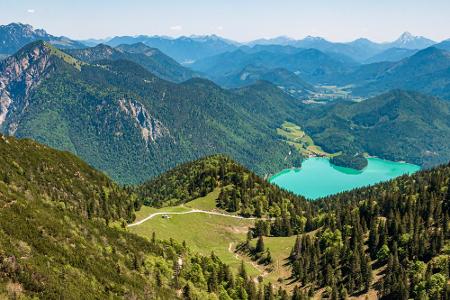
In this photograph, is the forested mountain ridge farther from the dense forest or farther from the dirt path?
the dense forest

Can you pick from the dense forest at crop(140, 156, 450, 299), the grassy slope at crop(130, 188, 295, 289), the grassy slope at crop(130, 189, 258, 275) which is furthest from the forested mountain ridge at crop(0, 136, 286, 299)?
the dense forest at crop(140, 156, 450, 299)

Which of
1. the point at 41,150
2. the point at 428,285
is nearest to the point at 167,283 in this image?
the point at 428,285

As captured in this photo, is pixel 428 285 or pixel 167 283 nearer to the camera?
pixel 167 283

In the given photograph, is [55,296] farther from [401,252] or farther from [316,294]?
[401,252]

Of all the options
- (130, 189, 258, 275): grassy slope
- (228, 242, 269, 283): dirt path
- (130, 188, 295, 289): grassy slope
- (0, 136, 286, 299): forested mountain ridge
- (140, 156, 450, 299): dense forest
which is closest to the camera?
(0, 136, 286, 299): forested mountain ridge

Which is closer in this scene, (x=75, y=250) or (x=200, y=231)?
(x=75, y=250)

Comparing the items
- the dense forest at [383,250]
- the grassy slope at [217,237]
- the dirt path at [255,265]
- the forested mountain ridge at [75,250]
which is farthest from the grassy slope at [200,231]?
the forested mountain ridge at [75,250]

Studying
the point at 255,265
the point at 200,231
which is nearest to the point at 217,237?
the point at 200,231

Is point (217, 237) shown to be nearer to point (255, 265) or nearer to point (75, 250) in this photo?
point (255, 265)
